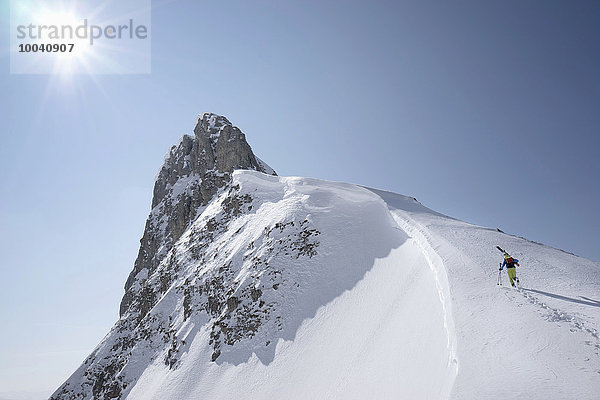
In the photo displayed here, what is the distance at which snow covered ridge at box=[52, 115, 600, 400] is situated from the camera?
8.23 metres

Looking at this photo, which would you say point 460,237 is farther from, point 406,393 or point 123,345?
point 123,345

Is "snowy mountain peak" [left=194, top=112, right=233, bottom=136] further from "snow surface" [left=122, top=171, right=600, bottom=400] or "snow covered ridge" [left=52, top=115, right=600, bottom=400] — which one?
"snow surface" [left=122, top=171, right=600, bottom=400]

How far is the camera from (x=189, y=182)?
52.7 m

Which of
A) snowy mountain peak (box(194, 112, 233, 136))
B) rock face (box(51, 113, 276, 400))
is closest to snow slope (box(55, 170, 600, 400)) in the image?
rock face (box(51, 113, 276, 400))

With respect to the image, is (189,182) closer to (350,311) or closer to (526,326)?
(350,311)

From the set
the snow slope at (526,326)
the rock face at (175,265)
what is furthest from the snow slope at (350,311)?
the rock face at (175,265)

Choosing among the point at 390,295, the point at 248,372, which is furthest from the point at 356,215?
the point at 248,372

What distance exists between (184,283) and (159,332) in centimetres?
464

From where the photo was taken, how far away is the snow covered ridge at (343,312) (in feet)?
27.0

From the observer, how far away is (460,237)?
18.3 m

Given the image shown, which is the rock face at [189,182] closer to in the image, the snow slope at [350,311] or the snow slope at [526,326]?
the snow slope at [350,311]

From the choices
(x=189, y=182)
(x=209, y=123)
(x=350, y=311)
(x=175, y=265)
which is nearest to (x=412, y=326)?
(x=350, y=311)

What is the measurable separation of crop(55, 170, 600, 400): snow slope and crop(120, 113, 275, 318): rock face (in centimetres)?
1012

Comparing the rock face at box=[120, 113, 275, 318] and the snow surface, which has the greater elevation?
the rock face at box=[120, 113, 275, 318]
